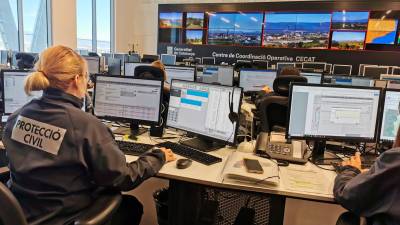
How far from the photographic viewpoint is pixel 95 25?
9.43 metres

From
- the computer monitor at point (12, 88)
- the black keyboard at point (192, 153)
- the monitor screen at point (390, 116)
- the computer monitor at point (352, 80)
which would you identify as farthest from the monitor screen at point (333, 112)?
the computer monitor at point (352, 80)

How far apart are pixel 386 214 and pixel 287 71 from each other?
3.16 metres

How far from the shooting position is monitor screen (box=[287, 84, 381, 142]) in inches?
73.8

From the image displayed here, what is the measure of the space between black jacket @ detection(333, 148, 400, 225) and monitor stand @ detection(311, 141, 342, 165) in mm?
611

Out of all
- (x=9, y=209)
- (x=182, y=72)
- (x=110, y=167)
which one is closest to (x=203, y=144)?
(x=110, y=167)

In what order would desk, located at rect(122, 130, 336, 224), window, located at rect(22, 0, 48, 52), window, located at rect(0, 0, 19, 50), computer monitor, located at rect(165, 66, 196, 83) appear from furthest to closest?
window, located at rect(22, 0, 48, 52)
window, located at rect(0, 0, 19, 50)
computer monitor, located at rect(165, 66, 196, 83)
desk, located at rect(122, 130, 336, 224)

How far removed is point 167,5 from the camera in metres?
10.5

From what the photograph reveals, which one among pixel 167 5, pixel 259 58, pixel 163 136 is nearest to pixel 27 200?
pixel 163 136

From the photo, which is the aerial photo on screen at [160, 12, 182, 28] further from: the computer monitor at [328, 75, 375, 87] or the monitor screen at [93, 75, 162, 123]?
the monitor screen at [93, 75, 162, 123]

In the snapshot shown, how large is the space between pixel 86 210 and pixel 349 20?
29.7 ft

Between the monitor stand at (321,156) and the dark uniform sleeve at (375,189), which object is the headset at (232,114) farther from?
the dark uniform sleeve at (375,189)

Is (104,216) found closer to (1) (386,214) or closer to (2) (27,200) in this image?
(2) (27,200)

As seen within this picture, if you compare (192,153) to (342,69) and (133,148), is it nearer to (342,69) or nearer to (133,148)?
(133,148)

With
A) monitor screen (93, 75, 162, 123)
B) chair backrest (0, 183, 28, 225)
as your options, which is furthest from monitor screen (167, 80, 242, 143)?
chair backrest (0, 183, 28, 225)
